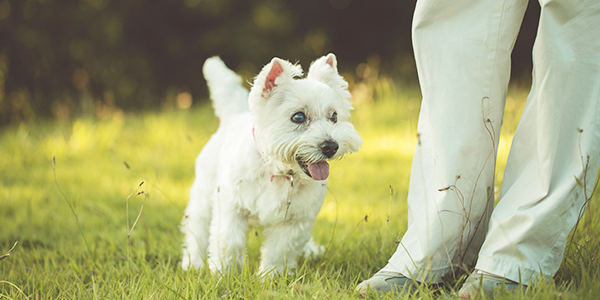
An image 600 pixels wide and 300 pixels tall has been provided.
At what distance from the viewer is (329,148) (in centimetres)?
235

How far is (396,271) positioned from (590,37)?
51.9 inches

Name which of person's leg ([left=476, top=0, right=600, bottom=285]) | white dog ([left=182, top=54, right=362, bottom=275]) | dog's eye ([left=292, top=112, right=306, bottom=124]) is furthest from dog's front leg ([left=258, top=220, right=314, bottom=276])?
person's leg ([left=476, top=0, right=600, bottom=285])

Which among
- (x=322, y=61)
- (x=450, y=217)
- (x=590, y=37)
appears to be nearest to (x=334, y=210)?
(x=322, y=61)

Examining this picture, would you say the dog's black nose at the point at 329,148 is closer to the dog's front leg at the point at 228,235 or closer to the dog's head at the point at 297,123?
the dog's head at the point at 297,123

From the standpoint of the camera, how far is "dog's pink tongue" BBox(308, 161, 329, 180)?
2.38 m

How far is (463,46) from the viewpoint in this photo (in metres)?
2.00

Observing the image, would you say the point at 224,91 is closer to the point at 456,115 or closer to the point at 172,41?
the point at 456,115

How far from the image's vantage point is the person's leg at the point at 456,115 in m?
1.98

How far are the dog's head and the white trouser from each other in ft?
1.57

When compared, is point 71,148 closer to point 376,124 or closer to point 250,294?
point 376,124

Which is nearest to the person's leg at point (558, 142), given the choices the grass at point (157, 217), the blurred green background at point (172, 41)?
the grass at point (157, 217)

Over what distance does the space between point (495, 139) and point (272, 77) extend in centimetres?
123

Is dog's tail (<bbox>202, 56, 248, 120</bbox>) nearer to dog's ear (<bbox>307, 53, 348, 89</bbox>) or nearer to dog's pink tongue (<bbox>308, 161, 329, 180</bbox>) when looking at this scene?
dog's ear (<bbox>307, 53, 348, 89</bbox>)

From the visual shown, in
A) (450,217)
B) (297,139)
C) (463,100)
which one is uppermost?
(463,100)
